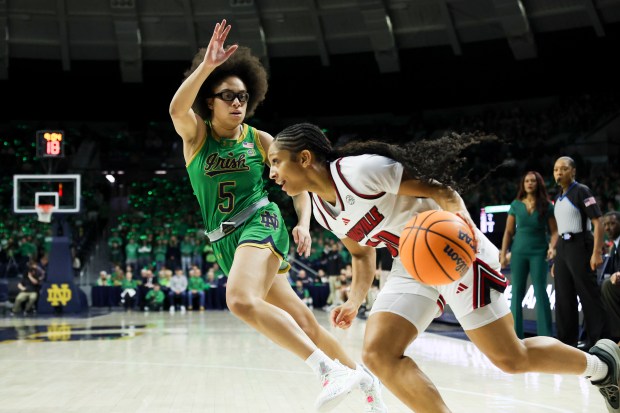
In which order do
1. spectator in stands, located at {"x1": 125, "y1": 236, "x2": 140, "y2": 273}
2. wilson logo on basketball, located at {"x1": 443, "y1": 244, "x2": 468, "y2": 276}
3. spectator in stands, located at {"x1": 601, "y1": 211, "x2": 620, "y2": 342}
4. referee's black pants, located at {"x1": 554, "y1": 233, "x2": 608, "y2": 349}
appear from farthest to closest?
spectator in stands, located at {"x1": 125, "y1": 236, "x2": 140, "y2": 273}, spectator in stands, located at {"x1": 601, "y1": 211, "x2": 620, "y2": 342}, referee's black pants, located at {"x1": 554, "y1": 233, "x2": 608, "y2": 349}, wilson logo on basketball, located at {"x1": 443, "y1": 244, "x2": 468, "y2": 276}

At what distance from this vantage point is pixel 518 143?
2431 cm

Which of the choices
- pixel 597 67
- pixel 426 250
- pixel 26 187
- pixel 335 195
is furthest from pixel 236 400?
pixel 597 67

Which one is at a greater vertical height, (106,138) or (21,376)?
(106,138)

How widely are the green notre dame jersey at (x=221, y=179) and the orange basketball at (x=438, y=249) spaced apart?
1.68 m

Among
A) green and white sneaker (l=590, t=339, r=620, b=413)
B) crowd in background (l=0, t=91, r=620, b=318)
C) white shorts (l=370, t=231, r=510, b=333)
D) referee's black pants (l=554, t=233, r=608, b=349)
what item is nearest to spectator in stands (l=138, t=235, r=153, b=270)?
crowd in background (l=0, t=91, r=620, b=318)

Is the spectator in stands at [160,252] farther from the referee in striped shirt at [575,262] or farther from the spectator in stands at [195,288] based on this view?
the referee in striped shirt at [575,262]

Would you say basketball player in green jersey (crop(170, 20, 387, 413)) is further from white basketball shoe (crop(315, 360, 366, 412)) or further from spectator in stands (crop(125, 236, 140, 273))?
spectator in stands (crop(125, 236, 140, 273))

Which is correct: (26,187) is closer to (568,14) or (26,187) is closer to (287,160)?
(568,14)

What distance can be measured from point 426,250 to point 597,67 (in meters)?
23.5

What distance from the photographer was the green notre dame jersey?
482 cm

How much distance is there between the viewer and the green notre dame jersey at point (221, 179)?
482 cm

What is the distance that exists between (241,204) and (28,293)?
15015 mm

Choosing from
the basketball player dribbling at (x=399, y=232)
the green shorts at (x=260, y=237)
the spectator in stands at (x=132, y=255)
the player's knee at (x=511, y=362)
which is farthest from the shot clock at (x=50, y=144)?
the player's knee at (x=511, y=362)

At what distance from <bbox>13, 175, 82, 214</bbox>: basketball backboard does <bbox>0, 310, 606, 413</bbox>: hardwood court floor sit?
22.7ft
